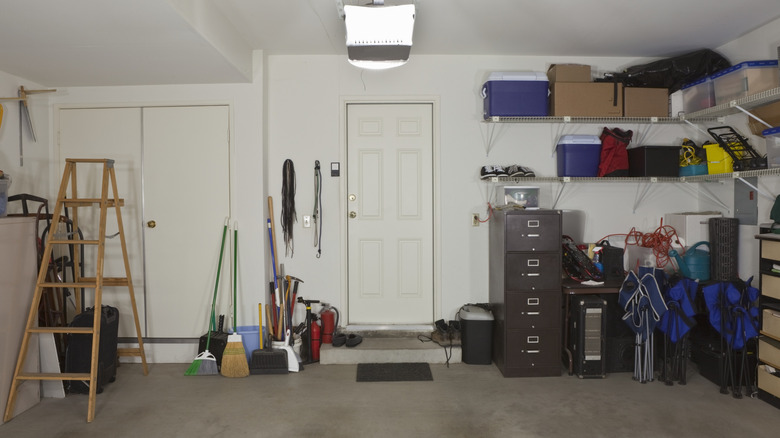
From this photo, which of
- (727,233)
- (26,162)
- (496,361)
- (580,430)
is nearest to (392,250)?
(496,361)

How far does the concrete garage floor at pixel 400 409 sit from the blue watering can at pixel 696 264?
83cm

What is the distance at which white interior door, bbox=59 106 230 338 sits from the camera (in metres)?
4.03

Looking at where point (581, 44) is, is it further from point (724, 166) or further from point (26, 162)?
point (26, 162)

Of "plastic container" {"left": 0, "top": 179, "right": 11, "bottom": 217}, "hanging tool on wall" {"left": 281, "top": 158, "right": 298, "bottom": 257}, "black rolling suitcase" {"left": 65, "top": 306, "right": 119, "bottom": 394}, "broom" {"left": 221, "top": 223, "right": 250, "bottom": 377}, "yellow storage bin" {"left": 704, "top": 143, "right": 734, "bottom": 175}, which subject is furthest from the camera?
"hanging tool on wall" {"left": 281, "top": 158, "right": 298, "bottom": 257}

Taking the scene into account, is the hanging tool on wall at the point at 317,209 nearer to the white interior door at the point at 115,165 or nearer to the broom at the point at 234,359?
the broom at the point at 234,359

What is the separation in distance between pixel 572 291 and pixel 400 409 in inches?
67.8

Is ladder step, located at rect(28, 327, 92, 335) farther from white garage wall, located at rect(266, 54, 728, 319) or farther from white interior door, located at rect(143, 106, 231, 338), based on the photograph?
white garage wall, located at rect(266, 54, 728, 319)

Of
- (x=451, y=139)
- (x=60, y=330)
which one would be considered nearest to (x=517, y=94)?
(x=451, y=139)

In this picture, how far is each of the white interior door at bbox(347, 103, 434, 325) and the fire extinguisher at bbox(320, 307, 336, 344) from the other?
0.29 metres

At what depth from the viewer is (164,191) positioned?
159 inches

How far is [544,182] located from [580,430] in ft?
7.30

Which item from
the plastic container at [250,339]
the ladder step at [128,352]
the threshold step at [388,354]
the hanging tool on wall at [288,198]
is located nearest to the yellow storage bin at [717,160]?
the threshold step at [388,354]

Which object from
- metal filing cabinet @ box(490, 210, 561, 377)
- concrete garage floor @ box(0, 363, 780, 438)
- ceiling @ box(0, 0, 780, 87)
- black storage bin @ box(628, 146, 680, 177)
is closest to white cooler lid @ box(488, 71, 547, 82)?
ceiling @ box(0, 0, 780, 87)

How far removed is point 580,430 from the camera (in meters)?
2.79
